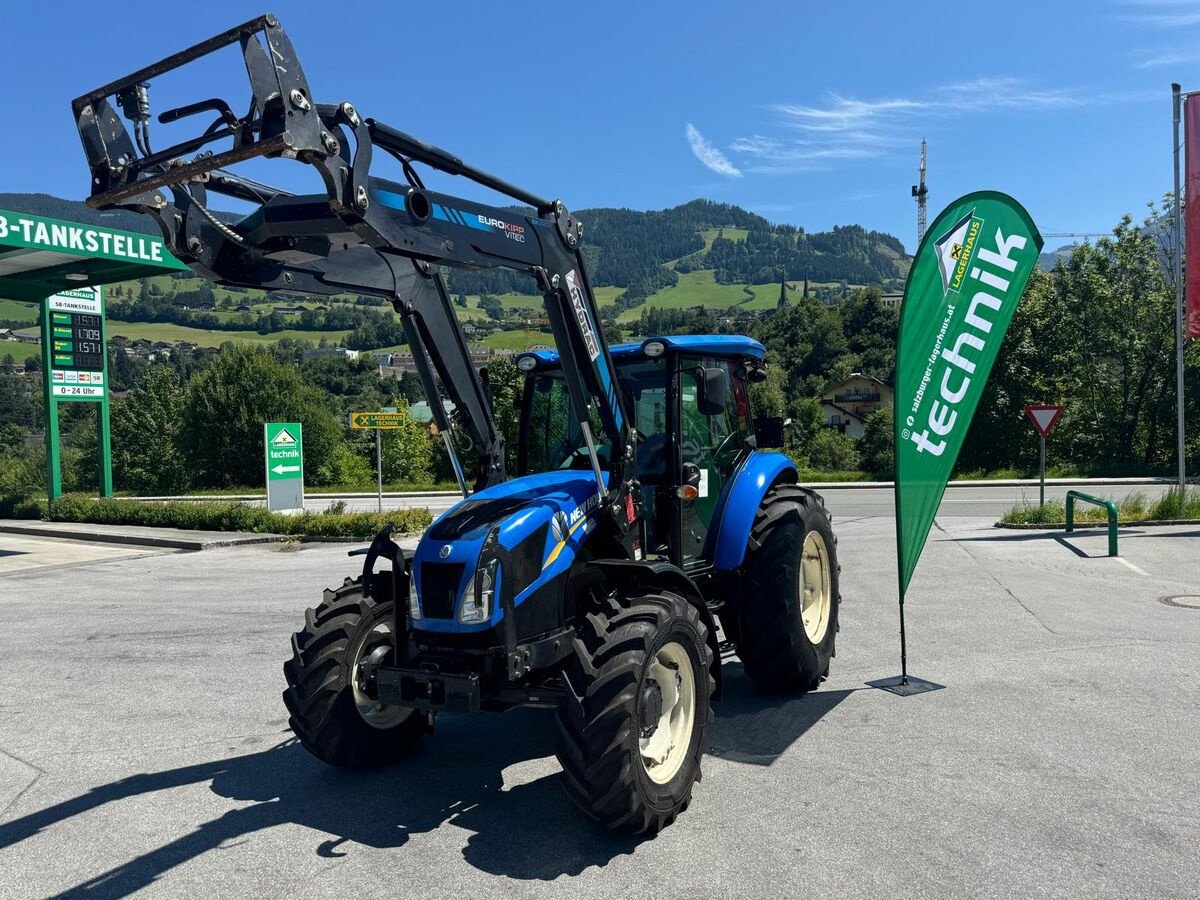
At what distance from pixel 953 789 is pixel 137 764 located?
474 cm

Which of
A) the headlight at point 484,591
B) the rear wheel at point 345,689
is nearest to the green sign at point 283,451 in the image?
the rear wheel at point 345,689

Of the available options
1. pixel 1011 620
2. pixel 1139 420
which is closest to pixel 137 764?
pixel 1011 620

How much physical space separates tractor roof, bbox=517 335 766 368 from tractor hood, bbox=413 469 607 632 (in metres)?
1.24

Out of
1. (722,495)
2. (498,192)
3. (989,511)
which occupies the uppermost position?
(498,192)

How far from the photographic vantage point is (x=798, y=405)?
224ft

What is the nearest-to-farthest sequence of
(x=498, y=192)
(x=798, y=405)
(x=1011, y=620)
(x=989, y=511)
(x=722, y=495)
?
(x=498, y=192) → (x=722, y=495) → (x=1011, y=620) → (x=989, y=511) → (x=798, y=405)

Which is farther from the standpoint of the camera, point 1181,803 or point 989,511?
point 989,511

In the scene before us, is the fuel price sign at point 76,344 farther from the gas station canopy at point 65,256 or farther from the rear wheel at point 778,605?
the rear wheel at point 778,605

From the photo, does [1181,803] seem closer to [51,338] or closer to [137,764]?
[137,764]

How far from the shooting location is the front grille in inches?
182

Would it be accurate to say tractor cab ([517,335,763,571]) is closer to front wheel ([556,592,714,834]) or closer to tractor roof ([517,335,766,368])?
tractor roof ([517,335,766,368])

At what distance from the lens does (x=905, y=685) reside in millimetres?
6773

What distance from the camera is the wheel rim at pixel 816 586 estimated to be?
7.18 m

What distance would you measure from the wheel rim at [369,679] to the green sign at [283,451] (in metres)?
16.3
